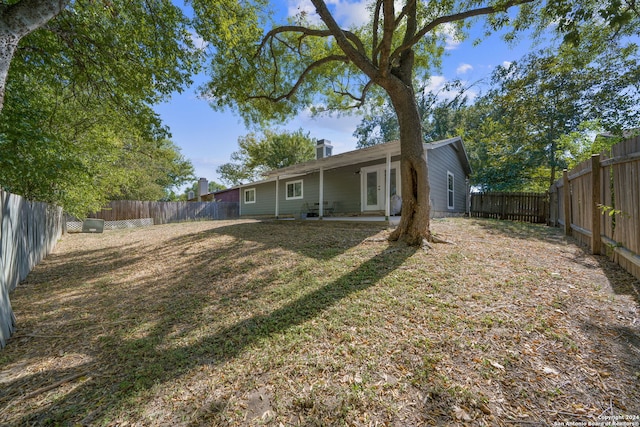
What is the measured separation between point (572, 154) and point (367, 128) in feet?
68.2

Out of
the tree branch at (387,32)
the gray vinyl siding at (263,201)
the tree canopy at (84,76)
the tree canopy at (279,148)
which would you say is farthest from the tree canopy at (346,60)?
the tree canopy at (279,148)

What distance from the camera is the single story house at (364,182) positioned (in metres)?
9.55

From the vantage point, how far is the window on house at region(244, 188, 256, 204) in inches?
769

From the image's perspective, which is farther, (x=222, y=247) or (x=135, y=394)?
(x=222, y=247)

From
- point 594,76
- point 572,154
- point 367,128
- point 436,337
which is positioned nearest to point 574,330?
point 436,337

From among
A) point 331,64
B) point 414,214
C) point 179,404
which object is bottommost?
point 179,404

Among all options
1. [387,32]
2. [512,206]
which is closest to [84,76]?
[387,32]

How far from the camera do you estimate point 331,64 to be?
9.45 meters

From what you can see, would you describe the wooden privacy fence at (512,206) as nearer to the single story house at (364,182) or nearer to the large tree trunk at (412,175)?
the single story house at (364,182)

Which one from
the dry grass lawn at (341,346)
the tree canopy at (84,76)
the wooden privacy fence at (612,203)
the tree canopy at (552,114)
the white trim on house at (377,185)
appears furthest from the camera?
the tree canopy at (552,114)

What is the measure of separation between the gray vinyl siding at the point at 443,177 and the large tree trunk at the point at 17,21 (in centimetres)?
1000

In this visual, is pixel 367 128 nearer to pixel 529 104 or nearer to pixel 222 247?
pixel 529 104

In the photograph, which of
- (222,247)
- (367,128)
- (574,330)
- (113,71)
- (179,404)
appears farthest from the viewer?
(367,128)

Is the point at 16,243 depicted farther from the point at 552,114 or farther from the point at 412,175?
the point at 552,114
